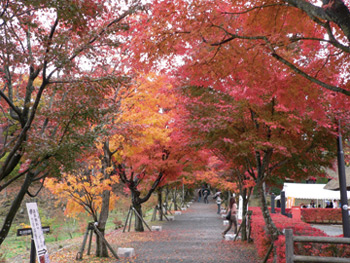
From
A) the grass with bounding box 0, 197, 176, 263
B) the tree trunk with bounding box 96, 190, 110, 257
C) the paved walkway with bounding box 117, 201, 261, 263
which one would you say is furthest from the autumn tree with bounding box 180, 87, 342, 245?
the grass with bounding box 0, 197, 176, 263

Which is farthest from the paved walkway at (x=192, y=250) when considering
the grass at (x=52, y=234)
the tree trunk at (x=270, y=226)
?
the grass at (x=52, y=234)

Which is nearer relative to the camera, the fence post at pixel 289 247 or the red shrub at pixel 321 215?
Answer: the fence post at pixel 289 247

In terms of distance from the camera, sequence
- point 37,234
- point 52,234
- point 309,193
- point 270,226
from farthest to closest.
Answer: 1. point 309,193
2. point 52,234
3. point 270,226
4. point 37,234

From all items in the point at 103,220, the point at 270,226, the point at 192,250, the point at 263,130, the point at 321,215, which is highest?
the point at 263,130

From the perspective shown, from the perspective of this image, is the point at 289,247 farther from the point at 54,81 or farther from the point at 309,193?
the point at 309,193

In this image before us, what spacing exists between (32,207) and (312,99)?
576cm

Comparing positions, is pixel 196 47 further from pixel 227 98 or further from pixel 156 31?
pixel 227 98

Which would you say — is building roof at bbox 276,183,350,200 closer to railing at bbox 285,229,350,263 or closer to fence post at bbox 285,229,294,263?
railing at bbox 285,229,350,263

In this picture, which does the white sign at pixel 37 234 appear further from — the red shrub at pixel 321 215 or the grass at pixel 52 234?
the red shrub at pixel 321 215

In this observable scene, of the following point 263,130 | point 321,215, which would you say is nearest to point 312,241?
point 263,130

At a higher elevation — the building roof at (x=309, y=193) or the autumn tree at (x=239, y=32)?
the autumn tree at (x=239, y=32)

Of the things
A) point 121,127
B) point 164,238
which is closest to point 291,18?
point 121,127

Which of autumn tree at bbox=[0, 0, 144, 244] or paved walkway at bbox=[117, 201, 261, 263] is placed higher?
autumn tree at bbox=[0, 0, 144, 244]

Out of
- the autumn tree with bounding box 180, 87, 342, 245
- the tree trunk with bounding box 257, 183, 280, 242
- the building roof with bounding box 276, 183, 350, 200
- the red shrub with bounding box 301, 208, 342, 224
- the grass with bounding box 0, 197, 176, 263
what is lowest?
the grass with bounding box 0, 197, 176, 263
